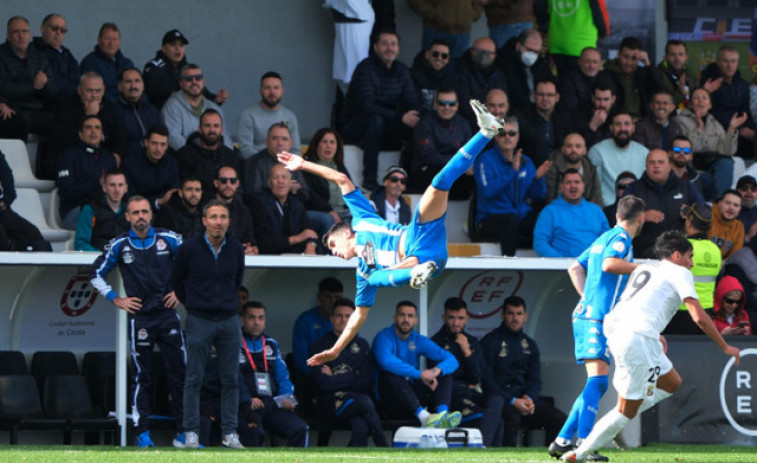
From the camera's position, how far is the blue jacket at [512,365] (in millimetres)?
13719

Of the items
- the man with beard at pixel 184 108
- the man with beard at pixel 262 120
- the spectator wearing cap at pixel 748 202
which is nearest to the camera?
the man with beard at pixel 184 108

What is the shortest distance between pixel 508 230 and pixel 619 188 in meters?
1.50

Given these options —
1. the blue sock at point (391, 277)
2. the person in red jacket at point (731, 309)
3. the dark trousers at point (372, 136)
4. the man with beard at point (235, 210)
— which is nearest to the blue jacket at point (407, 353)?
the man with beard at point (235, 210)

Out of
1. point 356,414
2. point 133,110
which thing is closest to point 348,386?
point 356,414

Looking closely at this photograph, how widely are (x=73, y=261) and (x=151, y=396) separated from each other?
143 cm

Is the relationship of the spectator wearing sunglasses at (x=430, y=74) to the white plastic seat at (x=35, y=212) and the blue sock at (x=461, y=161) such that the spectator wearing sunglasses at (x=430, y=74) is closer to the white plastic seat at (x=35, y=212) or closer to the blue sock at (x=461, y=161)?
the white plastic seat at (x=35, y=212)

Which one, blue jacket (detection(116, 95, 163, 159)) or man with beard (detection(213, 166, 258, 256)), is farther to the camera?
blue jacket (detection(116, 95, 163, 159))

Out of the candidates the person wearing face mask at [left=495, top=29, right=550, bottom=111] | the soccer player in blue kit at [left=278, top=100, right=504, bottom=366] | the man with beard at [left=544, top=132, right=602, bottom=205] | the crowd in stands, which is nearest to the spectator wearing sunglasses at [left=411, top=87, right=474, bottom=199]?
the crowd in stands

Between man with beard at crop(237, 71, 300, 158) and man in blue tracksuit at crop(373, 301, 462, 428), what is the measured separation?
100 inches

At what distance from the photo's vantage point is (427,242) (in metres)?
9.58

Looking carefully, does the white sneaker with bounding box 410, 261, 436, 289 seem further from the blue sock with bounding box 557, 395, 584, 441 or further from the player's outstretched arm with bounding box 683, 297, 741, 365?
the blue sock with bounding box 557, 395, 584, 441

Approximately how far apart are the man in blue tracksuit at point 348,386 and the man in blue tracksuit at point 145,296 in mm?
1320

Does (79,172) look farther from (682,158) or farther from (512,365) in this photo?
(682,158)

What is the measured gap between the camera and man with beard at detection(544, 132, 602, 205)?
15109 millimetres
